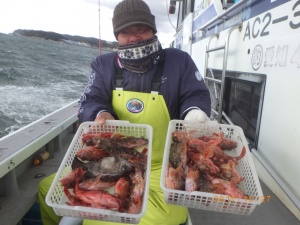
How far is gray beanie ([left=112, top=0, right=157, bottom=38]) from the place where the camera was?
5.97ft

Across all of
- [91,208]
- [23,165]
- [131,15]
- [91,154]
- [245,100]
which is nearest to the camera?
[91,208]

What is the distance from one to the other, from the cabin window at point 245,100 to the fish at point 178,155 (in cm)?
114

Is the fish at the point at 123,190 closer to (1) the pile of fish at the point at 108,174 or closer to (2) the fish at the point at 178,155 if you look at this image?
(1) the pile of fish at the point at 108,174

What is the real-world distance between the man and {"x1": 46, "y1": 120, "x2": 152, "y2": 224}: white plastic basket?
0.32ft

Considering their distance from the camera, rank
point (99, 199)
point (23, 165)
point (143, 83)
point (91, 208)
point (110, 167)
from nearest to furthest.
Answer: point (91, 208)
point (99, 199)
point (110, 167)
point (143, 83)
point (23, 165)

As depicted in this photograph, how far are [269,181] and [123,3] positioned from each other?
6.05ft

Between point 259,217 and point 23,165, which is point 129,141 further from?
point 23,165

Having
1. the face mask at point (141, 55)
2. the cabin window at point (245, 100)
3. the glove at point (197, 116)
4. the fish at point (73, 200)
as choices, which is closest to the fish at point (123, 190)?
the fish at point (73, 200)

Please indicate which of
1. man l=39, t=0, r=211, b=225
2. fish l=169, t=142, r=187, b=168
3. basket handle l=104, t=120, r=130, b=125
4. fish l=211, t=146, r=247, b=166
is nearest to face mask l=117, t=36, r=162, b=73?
man l=39, t=0, r=211, b=225

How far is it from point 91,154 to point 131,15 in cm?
100

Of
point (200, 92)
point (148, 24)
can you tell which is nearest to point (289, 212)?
point (200, 92)

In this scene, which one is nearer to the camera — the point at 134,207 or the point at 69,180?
the point at 134,207

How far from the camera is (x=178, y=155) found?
A: 4.84ft

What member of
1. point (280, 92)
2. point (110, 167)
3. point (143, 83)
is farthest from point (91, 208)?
point (280, 92)
